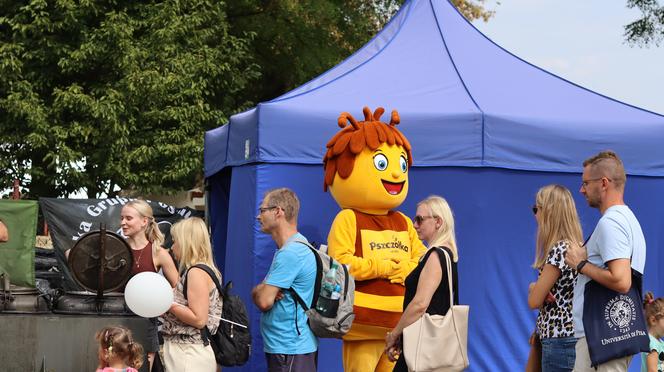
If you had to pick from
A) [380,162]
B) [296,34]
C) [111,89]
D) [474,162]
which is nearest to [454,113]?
[474,162]

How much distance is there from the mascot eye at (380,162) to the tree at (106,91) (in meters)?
10.0

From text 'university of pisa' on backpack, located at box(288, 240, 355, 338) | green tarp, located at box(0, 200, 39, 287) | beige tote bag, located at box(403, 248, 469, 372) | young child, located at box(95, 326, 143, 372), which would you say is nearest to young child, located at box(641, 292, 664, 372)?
beige tote bag, located at box(403, 248, 469, 372)

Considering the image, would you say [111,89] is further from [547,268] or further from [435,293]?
[547,268]

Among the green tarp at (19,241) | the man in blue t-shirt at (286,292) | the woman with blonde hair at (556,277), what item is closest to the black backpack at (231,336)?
the man in blue t-shirt at (286,292)

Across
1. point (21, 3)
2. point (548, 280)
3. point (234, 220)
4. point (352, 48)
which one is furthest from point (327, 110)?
point (352, 48)

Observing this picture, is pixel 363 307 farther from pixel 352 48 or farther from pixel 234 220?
pixel 352 48

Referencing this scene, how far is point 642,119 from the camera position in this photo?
9227 millimetres

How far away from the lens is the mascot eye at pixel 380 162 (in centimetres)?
763

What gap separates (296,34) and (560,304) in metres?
16.5

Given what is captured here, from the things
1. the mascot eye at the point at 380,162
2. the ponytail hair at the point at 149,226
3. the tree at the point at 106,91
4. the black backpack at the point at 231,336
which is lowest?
the black backpack at the point at 231,336

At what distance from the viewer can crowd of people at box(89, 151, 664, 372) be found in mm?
5031

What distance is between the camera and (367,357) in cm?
722

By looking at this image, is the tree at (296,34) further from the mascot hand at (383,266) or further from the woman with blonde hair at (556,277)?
the woman with blonde hair at (556,277)

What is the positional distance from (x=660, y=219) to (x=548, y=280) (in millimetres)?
4358
